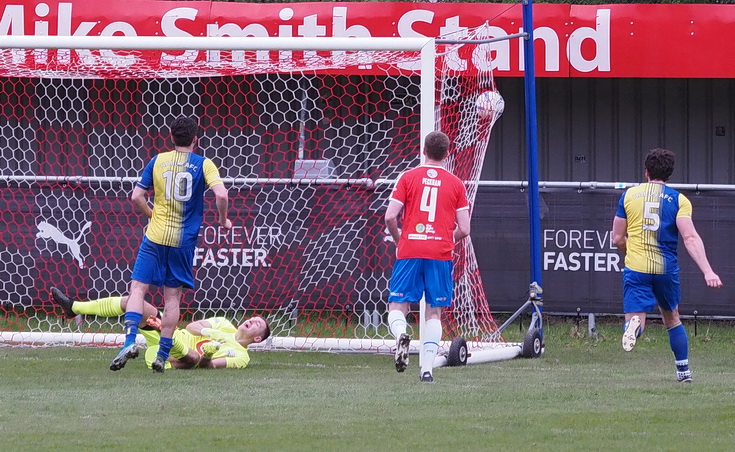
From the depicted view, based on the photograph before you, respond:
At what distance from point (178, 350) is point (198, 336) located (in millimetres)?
517

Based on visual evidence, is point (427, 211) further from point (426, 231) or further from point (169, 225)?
point (169, 225)

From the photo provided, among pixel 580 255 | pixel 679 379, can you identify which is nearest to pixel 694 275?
pixel 580 255

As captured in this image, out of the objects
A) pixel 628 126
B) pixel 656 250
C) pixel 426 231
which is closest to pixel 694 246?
pixel 656 250

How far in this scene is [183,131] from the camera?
28.5ft

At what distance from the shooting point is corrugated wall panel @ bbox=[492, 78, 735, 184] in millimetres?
13961

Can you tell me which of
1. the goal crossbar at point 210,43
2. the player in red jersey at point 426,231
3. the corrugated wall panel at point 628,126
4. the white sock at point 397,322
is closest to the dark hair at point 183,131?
the goal crossbar at point 210,43

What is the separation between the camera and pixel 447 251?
26.9 feet

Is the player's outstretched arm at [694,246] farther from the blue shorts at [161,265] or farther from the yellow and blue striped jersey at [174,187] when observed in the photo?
the blue shorts at [161,265]

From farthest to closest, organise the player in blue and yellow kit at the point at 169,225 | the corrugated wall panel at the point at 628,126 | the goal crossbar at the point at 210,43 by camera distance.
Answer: the corrugated wall panel at the point at 628,126 < the goal crossbar at the point at 210,43 < the player in blue and yellow kit at the point at 169,225

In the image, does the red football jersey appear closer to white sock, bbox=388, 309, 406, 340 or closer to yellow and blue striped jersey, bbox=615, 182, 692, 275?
white sock, bbox=388, 309, 406, 340

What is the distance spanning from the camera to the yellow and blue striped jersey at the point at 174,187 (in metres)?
8.70

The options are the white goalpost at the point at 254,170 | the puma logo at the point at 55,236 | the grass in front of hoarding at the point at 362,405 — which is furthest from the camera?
the puma logo at the point at 55,236

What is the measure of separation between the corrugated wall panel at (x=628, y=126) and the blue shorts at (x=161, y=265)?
636cm

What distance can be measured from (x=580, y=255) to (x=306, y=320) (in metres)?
2.83
